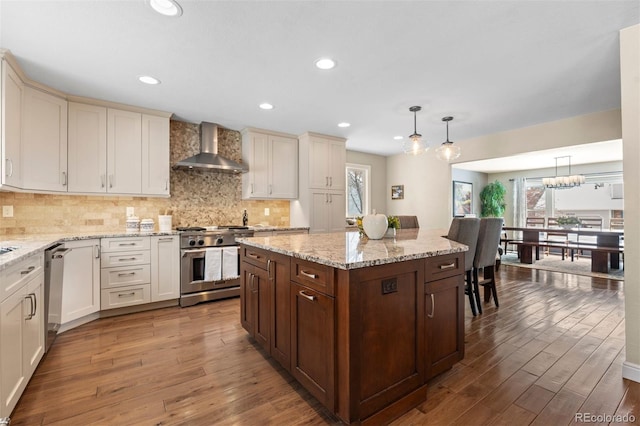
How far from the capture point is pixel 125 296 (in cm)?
330

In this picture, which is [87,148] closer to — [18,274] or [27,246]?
[27,246]

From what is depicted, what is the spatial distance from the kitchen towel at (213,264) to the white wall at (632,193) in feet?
12.7

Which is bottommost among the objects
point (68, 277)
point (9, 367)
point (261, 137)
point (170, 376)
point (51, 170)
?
point (170, 376)

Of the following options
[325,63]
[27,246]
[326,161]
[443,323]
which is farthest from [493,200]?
[27,246]

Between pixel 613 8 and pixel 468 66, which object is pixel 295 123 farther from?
pixel 613 8

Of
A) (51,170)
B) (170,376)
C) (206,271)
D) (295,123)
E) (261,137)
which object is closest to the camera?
(170,376)

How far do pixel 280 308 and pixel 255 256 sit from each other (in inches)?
21.1

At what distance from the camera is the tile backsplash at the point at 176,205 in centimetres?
325

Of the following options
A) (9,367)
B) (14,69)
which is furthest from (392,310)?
→ (14,69)

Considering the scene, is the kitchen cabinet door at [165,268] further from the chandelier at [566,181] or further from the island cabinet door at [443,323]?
the chandelier at [566,181]

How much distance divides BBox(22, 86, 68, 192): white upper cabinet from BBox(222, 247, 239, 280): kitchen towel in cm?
187

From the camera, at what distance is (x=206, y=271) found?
371cm

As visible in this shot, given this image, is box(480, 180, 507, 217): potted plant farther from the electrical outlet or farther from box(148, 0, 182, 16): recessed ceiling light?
the electrical outlet

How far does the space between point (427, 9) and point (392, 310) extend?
1912 millimetres
